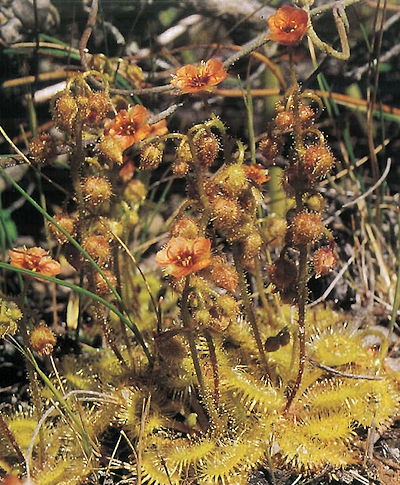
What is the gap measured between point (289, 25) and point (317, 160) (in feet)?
0.84

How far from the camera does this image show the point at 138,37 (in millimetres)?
2705

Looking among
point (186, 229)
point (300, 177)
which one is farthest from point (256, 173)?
point (186, 229)

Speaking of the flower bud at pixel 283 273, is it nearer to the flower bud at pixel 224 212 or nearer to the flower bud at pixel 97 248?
the flower bud at pixel 224 212

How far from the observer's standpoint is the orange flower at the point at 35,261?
4.80ft

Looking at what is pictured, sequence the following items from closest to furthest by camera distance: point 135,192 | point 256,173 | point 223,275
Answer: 1. point 223,275
2. point 256,173
3. point 135,192

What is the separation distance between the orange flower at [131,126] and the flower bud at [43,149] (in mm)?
122

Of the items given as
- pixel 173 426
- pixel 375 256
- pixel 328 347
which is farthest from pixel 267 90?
pixel 173 426

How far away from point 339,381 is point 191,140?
0.69 m

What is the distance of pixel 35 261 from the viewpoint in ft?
4.82

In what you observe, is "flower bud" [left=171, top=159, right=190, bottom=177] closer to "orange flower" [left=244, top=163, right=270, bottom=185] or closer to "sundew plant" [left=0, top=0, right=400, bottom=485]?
"sundew plant" [left=0, top=0, right=400, bottom=485]

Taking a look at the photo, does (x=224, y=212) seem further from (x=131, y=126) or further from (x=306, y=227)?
(x=131, y=126)

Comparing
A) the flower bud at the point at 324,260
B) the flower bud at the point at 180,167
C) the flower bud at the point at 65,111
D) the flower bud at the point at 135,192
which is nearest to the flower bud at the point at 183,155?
the flower bud at the point at 180,167

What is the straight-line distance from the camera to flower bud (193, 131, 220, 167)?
57.4 inches

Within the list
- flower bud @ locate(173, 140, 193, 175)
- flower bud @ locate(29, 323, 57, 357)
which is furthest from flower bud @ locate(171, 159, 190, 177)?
flower bud @ locate(29, 323, 57, 357)
